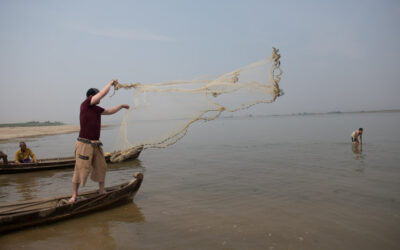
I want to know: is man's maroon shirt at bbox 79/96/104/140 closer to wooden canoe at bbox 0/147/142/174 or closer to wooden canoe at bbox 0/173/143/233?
wooden canoe at bbox 0/173/143/233

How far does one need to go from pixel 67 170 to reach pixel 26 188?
2.63 m

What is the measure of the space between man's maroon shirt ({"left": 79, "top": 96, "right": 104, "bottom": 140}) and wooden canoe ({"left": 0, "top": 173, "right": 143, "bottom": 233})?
1.24 meters

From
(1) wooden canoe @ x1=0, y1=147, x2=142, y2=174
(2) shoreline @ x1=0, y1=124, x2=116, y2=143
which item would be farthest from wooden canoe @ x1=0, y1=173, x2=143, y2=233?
(2) shoreline @ x1=0, y1=124, x2=116, y2=143

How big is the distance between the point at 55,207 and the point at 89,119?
158 cm

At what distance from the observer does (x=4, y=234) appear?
393 cm

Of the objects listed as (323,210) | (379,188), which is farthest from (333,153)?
(323,210)

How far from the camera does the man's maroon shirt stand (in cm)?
415

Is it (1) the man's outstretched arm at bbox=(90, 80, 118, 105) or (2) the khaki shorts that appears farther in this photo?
(2) the khaki shorts

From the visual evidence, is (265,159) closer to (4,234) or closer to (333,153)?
(333,153)

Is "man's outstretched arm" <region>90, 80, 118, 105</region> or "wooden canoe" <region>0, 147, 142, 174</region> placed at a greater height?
"man's outstretched arm" <region>90, 80, 118, 105</region>

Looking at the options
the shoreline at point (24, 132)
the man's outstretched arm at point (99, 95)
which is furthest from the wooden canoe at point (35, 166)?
the shoreline at point (24, 132)

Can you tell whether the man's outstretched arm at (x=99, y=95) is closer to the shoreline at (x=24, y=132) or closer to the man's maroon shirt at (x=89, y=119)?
the man's maroon shirt at (x=89, y=119)

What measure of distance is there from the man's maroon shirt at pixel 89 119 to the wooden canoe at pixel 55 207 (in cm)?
124

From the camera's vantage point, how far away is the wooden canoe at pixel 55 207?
395 cm
